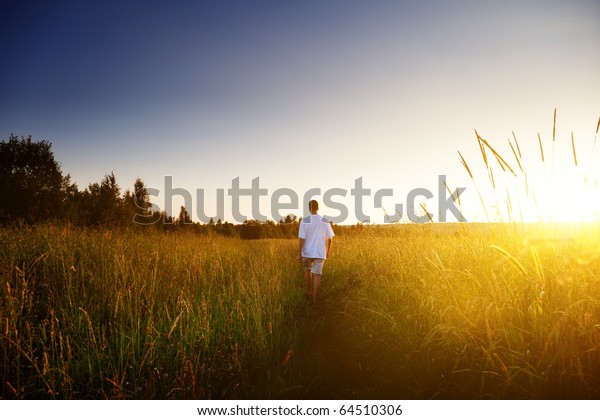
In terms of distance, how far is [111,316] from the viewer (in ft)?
14.2

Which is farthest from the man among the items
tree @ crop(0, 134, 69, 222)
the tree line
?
tree @ crop(0, 134, 69, 222)

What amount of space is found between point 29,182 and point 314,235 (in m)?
27.2

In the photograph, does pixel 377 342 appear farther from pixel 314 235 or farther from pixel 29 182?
pixel 29 182

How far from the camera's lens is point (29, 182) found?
25.2m

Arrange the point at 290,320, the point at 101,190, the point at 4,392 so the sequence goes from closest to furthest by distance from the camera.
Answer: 1. the point at 4,392
2. the point at 290,320
3. the point at 101,190

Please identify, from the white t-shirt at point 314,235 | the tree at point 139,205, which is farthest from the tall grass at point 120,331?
the tree at point 139,205

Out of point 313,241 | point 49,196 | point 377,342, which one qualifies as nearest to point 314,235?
point 313,241

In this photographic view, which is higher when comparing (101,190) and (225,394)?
(101,190)

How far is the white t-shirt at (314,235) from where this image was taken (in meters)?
7.18

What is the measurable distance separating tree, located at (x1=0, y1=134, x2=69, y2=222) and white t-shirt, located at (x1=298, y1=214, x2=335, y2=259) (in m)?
24.7

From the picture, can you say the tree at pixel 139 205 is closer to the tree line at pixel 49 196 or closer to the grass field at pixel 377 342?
the tree line at pixel 49 196
